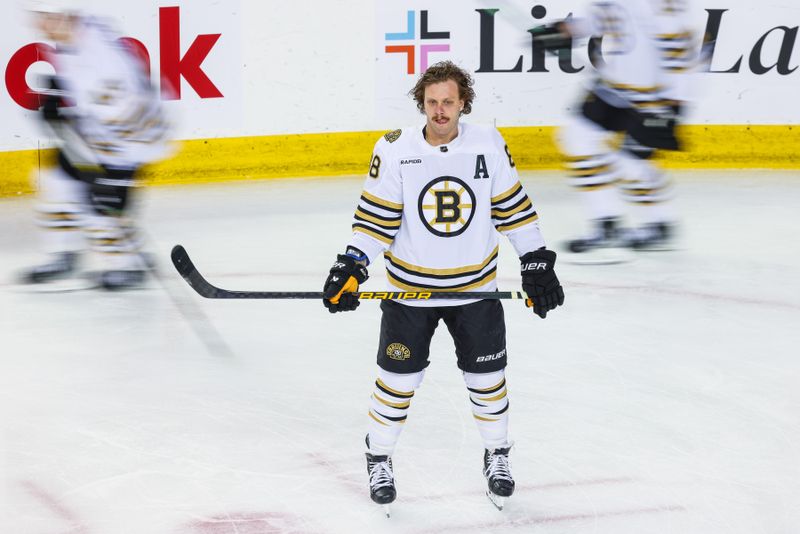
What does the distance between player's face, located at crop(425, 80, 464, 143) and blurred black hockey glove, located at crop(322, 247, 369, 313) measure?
1.07 feet

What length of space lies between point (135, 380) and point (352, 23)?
3.57m

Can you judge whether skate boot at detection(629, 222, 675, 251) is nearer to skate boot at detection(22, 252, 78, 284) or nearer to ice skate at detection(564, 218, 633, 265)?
ice skate at detection(564, 218, 633, 265)

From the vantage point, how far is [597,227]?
499cm

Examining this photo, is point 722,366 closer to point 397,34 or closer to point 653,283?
point 653,283

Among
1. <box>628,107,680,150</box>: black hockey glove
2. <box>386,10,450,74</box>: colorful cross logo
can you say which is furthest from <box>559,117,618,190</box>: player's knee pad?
<box>386,10,450,74</box>: colorful cross logo

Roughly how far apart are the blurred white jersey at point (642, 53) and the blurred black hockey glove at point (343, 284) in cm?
296

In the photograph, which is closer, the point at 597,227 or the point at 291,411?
the point at 291,411

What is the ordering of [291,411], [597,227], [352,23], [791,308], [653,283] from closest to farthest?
[291,411] → [791,308] → [653,283] → [597,227] → [352,23]

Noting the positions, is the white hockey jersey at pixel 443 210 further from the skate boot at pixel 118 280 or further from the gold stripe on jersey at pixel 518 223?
the skate boot at pixel 118 280

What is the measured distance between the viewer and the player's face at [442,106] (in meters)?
2.26

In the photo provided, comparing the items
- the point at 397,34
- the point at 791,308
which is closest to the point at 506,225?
the point at 791,308

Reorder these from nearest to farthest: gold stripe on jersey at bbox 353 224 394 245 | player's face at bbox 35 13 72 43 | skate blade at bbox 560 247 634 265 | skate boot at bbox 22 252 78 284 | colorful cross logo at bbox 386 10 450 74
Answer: gold stripe on jersey at bbox 353 224 394 245 < player's face at bbox 35 13 72 43 < skate boot at bbox 22 252 78 284 < skate blade at bbox 560 247 634 265 < colorful cross logo at bbox 386 10 450 74

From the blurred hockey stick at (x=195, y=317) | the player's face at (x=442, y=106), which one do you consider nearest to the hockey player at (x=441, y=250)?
the player's face at (x=442, y=106)

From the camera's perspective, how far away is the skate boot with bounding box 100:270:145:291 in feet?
14.6
